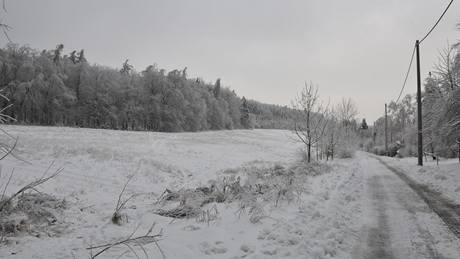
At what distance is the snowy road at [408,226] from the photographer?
17.2 feet

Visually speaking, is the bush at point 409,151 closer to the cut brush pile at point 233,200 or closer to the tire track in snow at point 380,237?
the tire track in snow at point 380,237

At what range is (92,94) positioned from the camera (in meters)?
52.7

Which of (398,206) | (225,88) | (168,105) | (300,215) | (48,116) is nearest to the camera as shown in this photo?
(300,215)

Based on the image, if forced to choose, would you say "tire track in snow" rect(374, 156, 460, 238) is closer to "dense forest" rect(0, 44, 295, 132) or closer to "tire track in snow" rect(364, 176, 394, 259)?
"tire track in snow" rect(364, 176, 394, 259)

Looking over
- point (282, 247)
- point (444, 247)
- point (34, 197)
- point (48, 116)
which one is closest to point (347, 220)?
point (444, 247)

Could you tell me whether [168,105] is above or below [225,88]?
below

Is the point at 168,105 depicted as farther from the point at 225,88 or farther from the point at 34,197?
the point at 34,197

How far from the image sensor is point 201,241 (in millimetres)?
5441

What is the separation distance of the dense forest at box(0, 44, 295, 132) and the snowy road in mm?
42422

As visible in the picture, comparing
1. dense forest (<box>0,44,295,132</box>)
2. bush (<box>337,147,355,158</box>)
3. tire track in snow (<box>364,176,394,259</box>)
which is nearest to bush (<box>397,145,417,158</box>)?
bush (<box>337,147,355,158</box>)

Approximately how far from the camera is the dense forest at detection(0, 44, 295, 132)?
146ft

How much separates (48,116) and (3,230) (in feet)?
161

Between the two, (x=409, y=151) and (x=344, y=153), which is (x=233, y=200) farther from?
(x=409, y=151)

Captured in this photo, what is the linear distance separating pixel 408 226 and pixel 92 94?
2148 inches
